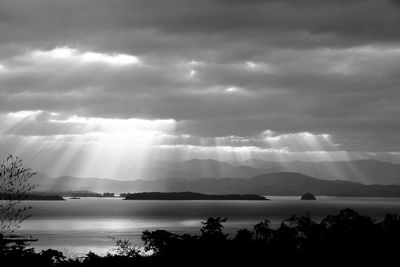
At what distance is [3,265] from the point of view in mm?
35688

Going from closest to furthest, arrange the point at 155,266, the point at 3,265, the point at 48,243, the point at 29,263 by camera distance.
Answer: the point at 3,265, the point at 29,263, the point at 155,266, the point at 48,243

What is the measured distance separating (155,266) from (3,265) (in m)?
11.7

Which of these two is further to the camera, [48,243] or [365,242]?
[48,243]

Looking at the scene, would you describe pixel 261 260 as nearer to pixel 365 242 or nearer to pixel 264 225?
pixel 365 242

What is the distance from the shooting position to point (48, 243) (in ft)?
445

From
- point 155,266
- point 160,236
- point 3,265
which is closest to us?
point 3,265

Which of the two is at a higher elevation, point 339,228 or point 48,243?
point 339,228

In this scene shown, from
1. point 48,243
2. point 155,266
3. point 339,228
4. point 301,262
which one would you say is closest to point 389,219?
point 339,228

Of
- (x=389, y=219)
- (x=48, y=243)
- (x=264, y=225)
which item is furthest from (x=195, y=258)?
(x=48, y=243)

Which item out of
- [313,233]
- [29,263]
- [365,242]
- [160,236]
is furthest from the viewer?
[313,233]

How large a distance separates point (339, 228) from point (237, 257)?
69.3 ft

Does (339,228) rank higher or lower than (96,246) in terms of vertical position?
higher

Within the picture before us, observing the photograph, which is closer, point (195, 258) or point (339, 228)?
point (195, 258)

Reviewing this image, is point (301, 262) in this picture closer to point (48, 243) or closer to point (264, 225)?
point (264, 225)
